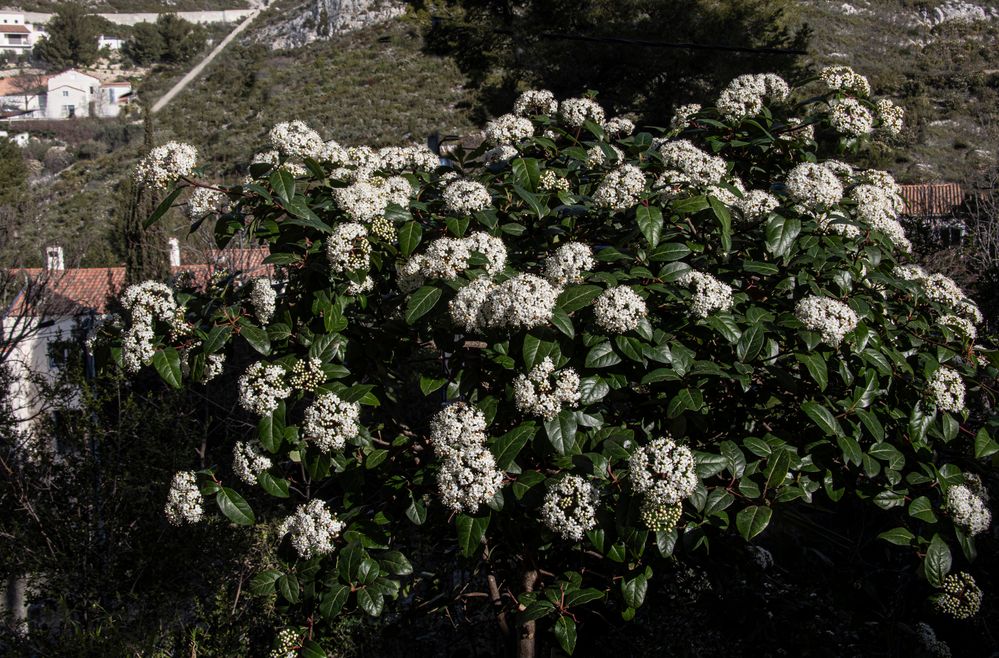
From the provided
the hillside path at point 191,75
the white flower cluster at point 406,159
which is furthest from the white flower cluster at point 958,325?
the hillside path at point 191,75

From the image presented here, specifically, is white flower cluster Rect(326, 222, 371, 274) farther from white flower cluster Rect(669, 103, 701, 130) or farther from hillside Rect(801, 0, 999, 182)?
hillside Rect(801, 0, 999, 182)

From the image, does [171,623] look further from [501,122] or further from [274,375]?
[501,122]

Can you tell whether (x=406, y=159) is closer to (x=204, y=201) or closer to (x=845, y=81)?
(x=204, y=201)

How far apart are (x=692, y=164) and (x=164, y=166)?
5.60 ft

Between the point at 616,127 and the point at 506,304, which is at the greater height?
the point at 616,127

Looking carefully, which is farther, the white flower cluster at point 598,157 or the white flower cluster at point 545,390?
the white flower cluster at point 598,157

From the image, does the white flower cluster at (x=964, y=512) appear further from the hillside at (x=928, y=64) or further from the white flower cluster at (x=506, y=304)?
the hillside at (x=928, y=64)

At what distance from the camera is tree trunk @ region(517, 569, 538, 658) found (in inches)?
111

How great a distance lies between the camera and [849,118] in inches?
115

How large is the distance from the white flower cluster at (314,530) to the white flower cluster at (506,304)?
77cm

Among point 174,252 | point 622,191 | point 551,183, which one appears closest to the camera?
point 622,191

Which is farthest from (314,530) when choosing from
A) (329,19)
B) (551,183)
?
(329,19)

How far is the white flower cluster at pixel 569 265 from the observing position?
89.1 inches

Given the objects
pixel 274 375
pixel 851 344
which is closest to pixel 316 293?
pixel 274 375
